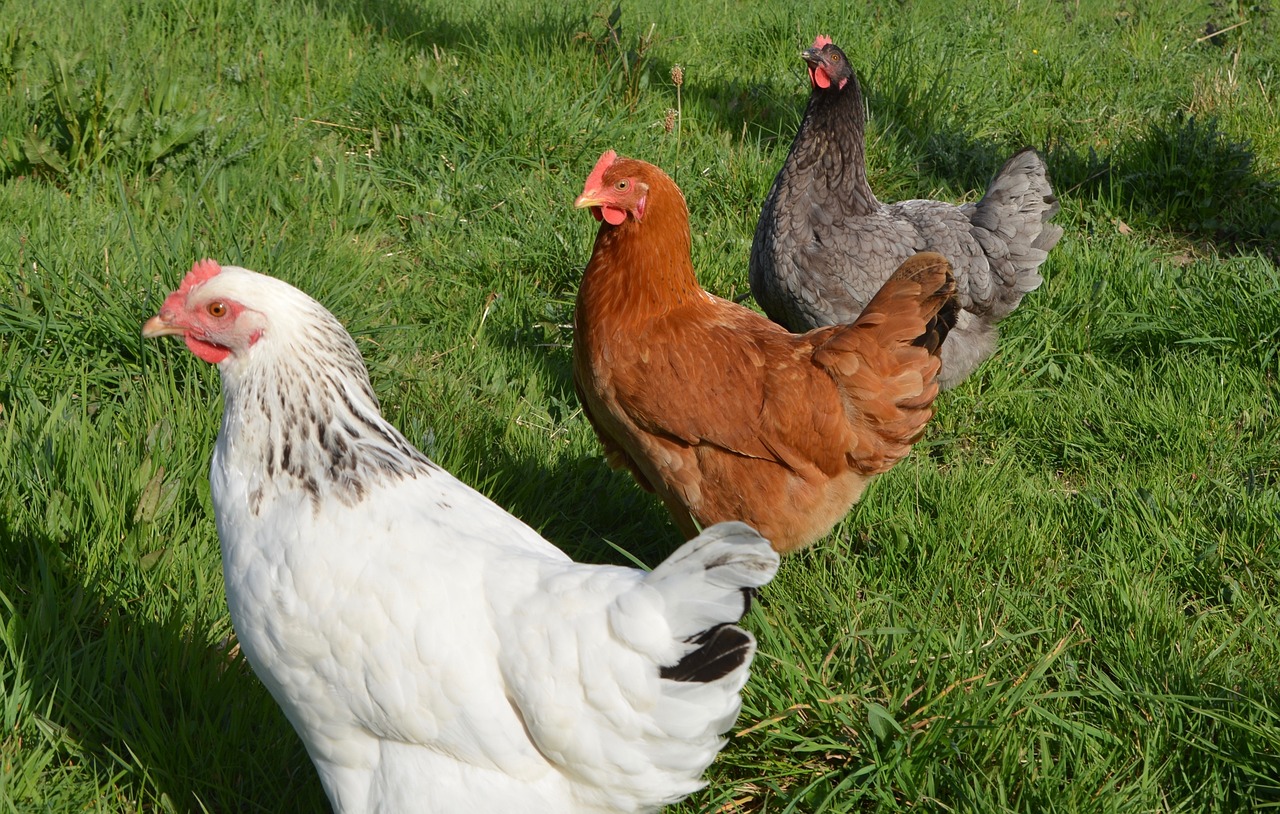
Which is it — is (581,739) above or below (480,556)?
below

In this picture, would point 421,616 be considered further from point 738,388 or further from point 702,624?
point 738,388

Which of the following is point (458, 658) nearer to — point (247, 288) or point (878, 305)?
point (247, 288)

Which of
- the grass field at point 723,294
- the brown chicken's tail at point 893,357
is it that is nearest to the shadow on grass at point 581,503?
the grass field at point 723,294

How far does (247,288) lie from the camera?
215 centimetres

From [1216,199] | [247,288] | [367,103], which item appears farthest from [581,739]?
[1216,199]

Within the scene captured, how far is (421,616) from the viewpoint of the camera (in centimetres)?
204

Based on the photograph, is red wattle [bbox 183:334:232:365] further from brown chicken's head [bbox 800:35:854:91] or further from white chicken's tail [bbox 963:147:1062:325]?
white chicken's tail [bbox 963:147:1062:325]

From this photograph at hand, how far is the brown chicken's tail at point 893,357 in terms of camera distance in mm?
3090

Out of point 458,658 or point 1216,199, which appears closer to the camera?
point 458,658

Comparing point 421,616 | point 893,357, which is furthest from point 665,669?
point 893,357

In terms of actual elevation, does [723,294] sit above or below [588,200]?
below

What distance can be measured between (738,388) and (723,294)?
1489 mm

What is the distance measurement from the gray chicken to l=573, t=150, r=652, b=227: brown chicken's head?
3.46ft

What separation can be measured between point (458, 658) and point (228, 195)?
3033 mm
